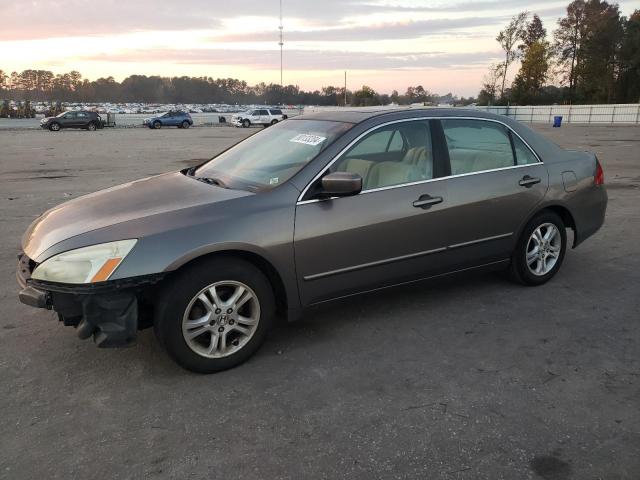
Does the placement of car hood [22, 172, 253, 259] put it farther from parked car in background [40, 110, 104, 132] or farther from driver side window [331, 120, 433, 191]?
parked car in background [40, 110, 104, 132]

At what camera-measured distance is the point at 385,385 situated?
3.28 m

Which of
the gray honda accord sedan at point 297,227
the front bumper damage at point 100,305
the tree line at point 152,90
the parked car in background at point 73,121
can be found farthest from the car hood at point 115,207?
the tree line at point 152,90

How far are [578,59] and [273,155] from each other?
75214 mm

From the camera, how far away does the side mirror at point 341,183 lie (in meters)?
3.54

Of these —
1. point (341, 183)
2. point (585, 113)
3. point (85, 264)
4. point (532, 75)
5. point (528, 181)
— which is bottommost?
point (85, 264)

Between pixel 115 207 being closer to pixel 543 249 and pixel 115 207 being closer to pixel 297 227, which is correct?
pixel 297 227

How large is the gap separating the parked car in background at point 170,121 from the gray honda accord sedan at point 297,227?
41401 millimetres

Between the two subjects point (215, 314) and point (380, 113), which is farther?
point (380, 113)

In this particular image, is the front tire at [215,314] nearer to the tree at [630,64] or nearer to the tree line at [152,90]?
the tree at [630,64]

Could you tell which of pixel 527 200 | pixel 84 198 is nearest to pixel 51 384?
pixel 84 198

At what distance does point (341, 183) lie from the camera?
354 cm

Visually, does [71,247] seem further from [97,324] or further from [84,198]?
[84,198]

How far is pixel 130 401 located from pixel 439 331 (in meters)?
2.18

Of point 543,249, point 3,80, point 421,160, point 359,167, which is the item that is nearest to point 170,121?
point 543,249
